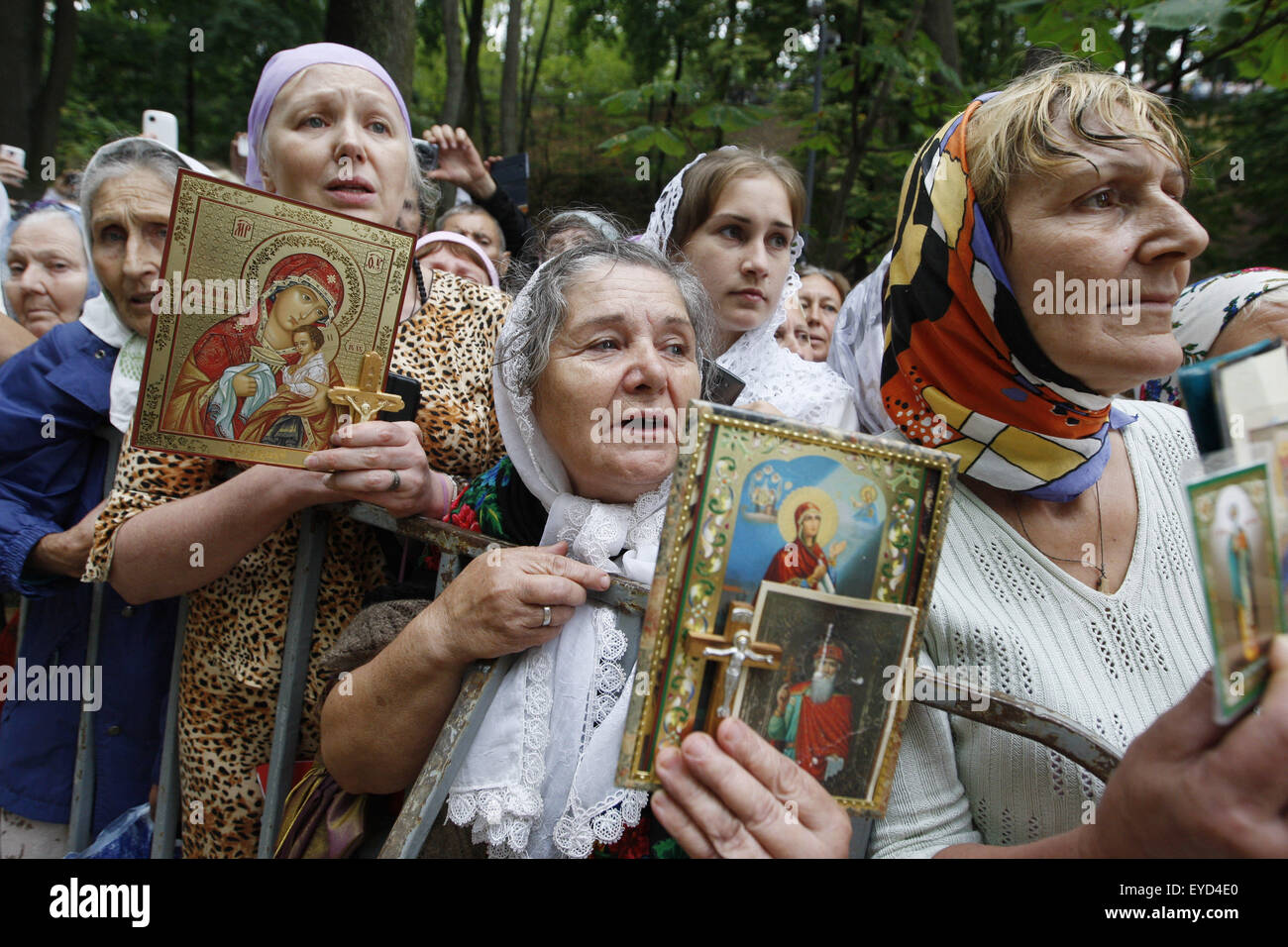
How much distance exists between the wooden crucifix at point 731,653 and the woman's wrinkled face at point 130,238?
2.16m

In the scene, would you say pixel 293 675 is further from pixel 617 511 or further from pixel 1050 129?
pixel 1050 129

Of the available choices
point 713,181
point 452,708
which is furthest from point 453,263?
point 452,708

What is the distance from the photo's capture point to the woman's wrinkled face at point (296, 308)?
1862 mm

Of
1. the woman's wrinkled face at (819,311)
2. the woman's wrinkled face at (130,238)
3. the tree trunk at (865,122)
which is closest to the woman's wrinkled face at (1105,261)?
the woman's wrinkled face at (130,238)

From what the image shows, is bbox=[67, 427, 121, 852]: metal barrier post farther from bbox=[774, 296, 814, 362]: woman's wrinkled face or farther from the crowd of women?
bbox=[774, 296, 814, 362]: woman's wrinkled face

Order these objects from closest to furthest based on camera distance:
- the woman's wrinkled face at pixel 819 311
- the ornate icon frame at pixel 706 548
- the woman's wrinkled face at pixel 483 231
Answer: the ornate icon frame at pixel 706 548 < the woman's wrinkled face at pixel 483 231 < the woman's wrinkled face at pixel 819 311

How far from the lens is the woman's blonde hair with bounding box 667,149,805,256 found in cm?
317

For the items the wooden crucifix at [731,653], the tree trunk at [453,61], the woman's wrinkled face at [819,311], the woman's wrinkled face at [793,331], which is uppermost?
the tree trunk at [453,61]

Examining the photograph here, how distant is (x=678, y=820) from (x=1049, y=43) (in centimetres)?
388

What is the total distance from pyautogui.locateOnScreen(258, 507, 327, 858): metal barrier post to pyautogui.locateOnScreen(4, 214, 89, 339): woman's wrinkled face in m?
2.74

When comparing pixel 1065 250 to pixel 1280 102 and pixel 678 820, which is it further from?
pixel 1280 102

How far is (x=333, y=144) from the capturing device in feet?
7.72

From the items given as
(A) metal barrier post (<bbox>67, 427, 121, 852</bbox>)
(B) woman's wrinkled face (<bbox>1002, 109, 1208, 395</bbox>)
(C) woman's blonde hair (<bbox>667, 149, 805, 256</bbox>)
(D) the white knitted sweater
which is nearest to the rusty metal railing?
(D) the white knitted sweater

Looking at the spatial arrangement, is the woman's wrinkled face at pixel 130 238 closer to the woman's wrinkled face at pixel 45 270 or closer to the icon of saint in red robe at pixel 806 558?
the woman's wrinkled face at pixel 45 270
